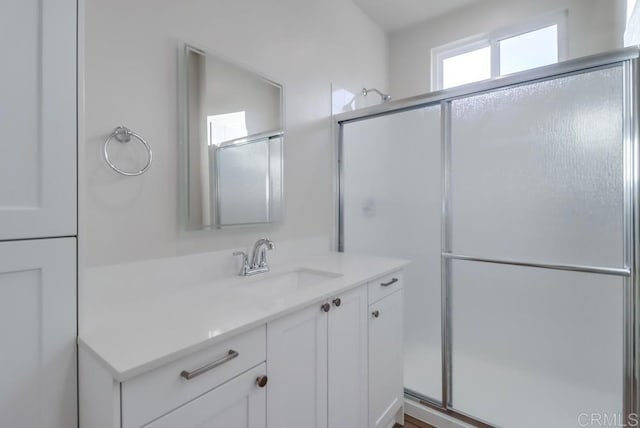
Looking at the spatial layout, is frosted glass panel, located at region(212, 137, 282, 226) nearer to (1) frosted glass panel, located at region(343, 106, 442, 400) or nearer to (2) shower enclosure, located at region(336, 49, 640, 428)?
(1) frosted glass panel, located at region(343, 106, 442, 400)

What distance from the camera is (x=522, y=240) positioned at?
5.41ft

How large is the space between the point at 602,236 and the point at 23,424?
2179mm

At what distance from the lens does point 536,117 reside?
1582 millimetres

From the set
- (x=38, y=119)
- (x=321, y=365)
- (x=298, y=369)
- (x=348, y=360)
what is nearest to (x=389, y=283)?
(x=348, y=360)

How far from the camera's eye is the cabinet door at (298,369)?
985 millimetres

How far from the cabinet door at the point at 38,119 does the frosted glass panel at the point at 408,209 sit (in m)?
1.72

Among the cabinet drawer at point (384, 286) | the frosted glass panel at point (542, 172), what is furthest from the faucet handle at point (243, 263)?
the frosted glass panel at point (542, 172)

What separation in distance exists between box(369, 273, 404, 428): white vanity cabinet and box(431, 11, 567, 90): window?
80.0 inches

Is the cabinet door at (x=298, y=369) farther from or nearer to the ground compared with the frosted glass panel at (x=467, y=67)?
nearer to the ground

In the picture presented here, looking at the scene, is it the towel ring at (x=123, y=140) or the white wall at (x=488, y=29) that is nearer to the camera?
the towel ring at (x=123, y=140)

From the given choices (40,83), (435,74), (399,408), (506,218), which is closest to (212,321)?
(40,83)

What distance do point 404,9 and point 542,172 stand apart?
1.91 m

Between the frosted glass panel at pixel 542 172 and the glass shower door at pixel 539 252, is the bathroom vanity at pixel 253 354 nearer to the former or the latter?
the glass shower door at pixel 539 252

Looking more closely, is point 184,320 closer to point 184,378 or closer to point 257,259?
point 184,378
